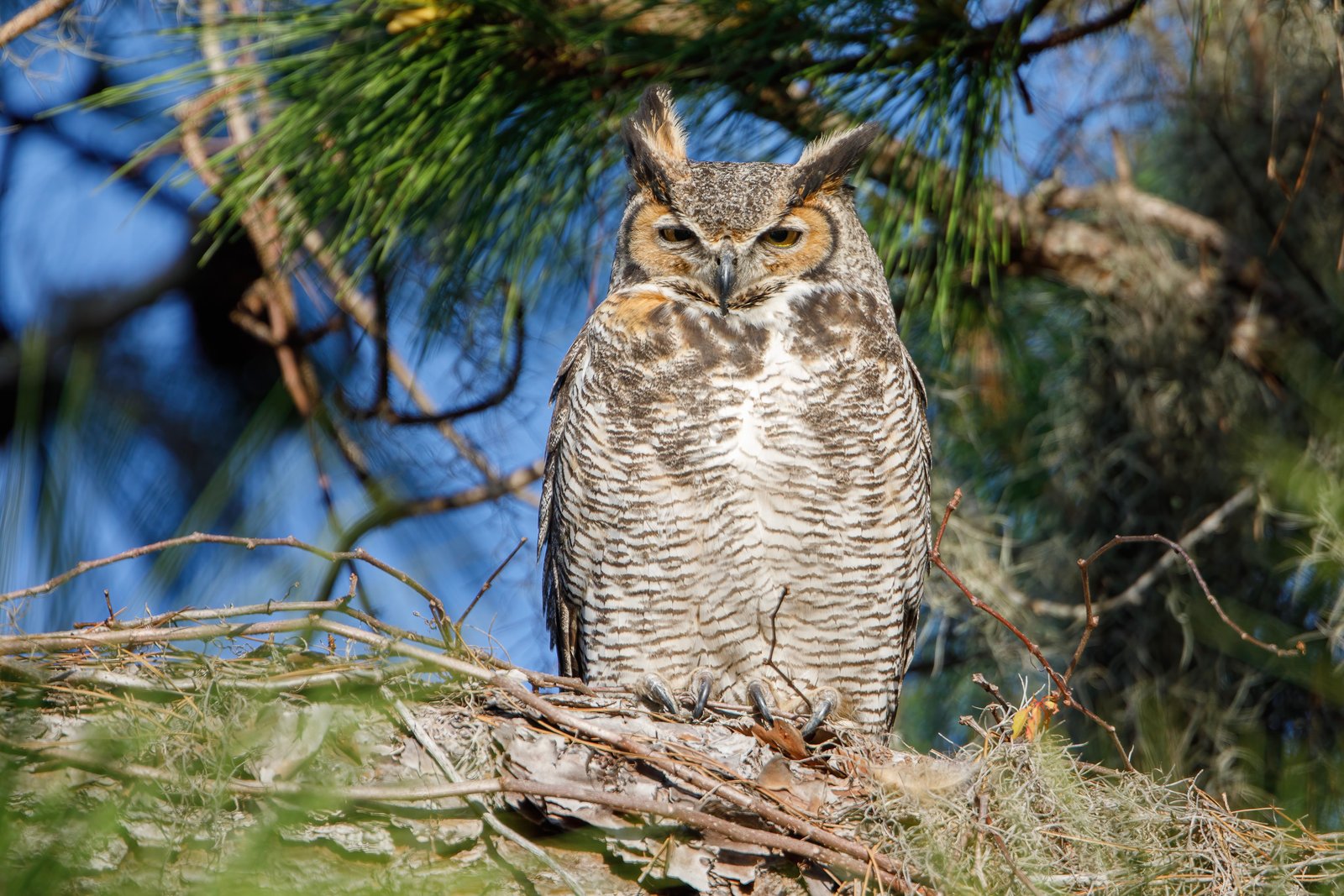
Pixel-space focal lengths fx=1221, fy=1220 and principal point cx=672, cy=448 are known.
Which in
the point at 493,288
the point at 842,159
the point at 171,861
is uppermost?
the point at 842,159

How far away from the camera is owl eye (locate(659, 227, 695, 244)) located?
2344mm

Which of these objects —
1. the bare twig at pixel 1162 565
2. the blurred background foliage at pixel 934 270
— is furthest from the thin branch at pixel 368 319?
the bare twig at pixel 1162 565

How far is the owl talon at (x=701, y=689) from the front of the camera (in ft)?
6.56

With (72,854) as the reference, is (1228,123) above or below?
above

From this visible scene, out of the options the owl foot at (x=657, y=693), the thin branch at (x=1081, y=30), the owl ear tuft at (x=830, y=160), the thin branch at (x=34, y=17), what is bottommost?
the owl foot at (x=657, y=693)

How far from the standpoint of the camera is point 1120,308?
9.42 ft

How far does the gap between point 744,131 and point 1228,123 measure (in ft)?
4.48

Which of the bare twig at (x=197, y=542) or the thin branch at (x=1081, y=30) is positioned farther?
the thin branch at (x=1081, y=30)

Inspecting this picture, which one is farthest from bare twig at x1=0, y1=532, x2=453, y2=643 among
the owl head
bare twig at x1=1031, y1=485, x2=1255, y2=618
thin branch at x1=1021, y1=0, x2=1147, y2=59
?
bare twig at x1=1031, y1=485, x2=1255, y2=618

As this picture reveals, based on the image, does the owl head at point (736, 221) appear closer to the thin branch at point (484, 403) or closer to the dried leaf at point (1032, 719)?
the thin branch at point (484, 403)

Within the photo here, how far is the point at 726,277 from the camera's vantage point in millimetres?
2238

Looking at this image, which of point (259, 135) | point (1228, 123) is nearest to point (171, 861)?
point (259, 135)

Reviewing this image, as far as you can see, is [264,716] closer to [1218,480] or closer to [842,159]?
[842,159]

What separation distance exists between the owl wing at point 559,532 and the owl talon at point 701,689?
27 centimetres
